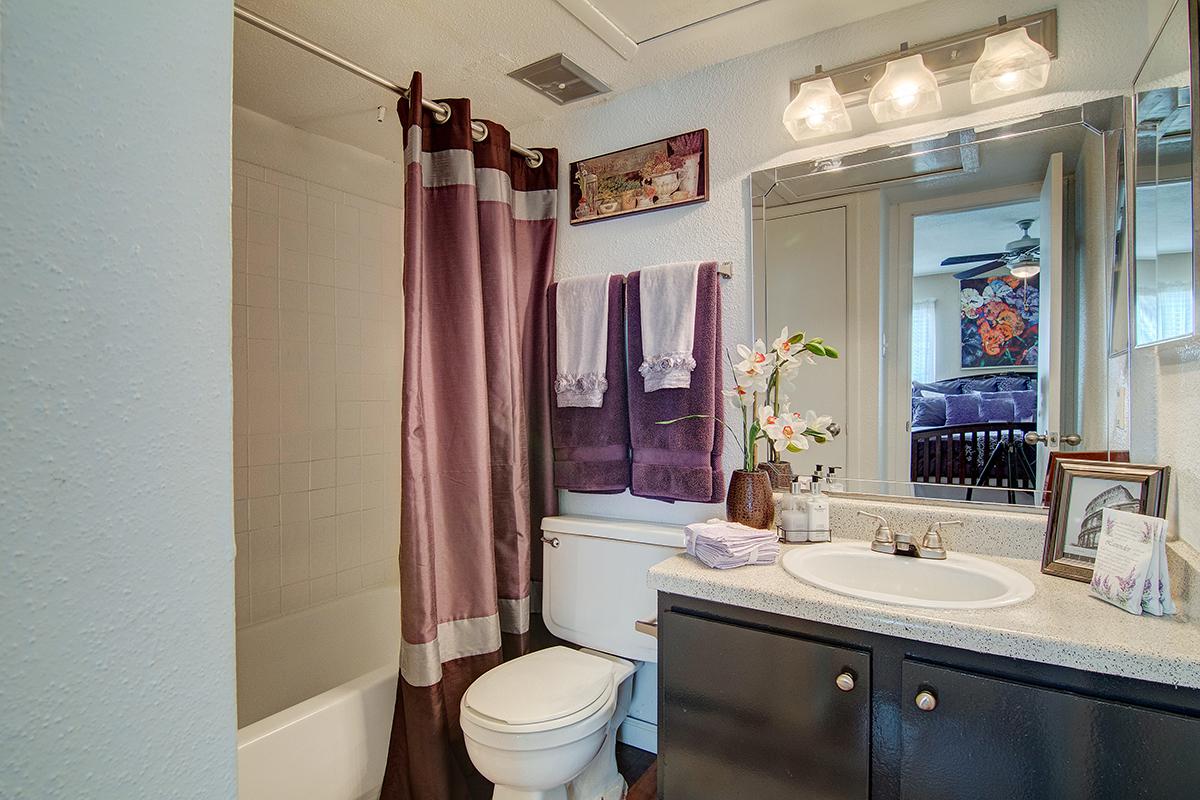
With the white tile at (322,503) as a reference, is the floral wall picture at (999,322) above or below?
above

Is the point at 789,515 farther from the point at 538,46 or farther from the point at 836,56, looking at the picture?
the point at 538,46

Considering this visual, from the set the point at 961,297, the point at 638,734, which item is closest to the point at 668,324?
the point at 961,297

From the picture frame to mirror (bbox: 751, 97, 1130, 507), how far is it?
15 cm

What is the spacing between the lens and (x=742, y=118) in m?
1.89

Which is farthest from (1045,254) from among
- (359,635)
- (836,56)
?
(359,635)

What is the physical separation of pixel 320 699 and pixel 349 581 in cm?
94

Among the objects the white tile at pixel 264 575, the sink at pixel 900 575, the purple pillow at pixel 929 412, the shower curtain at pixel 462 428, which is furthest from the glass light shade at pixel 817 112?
the white tile at pixel 264 575

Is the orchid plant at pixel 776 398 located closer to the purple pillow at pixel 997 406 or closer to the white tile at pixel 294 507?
the purple pillow at pixel 997 406

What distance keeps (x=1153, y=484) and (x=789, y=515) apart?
0.74m

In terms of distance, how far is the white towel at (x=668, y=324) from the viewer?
6.02 ft

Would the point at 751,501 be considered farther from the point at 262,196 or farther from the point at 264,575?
the point at 262,196

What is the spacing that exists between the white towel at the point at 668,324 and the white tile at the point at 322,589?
1.56 metres

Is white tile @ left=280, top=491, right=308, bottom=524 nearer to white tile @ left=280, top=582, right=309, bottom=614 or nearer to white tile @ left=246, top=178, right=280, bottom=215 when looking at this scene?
white tile @ left=280, top=582, right=309, bottom=614

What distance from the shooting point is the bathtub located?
5.13ft
